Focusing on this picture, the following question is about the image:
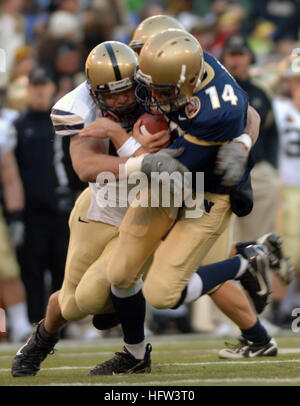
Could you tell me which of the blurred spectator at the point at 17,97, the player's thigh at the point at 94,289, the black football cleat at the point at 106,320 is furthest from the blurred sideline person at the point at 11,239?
the player's thigh at the point at 94,289

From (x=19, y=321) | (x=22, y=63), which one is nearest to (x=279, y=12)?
(x=22, y=63)

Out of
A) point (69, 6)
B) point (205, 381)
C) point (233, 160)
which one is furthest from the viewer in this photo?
point (69, 6)

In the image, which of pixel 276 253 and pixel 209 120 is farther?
pixel 276 253

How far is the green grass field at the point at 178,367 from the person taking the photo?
399cm

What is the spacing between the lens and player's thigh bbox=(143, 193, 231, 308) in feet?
13.8

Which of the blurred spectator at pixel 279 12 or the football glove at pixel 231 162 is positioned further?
the blurred spectator at pixel 279 12

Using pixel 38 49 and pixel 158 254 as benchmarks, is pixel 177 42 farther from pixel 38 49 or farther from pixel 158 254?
pixel 38 49

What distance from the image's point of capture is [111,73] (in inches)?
168

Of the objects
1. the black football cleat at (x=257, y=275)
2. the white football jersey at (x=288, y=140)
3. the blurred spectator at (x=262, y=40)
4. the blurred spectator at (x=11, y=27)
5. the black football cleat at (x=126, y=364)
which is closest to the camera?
the black football cleat at (x=126, y=364)

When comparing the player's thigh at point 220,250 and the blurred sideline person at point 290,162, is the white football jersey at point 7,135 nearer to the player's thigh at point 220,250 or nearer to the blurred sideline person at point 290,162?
the blurred sideline person at point 290,162

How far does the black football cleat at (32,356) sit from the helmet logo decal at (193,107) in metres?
1.20

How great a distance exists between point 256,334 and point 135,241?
0.97 m

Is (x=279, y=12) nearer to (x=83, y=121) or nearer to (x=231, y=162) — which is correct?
(x=83, y=121)
